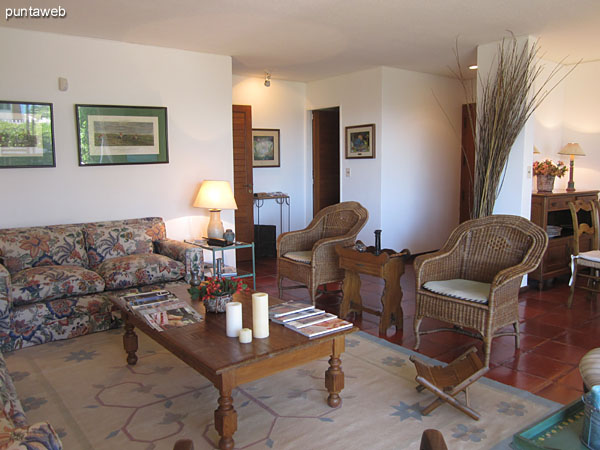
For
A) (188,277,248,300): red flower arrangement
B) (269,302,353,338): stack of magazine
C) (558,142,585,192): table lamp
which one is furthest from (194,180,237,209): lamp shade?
(558,142,585,192): table lamp

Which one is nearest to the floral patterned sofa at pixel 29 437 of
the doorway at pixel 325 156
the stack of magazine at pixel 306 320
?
the stack of magazine at pixel 306 320

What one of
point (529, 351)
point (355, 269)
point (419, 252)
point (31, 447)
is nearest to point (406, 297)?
point (355, 269)

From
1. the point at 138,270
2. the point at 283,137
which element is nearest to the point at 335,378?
the point at 138,270

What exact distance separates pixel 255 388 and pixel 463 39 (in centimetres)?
376

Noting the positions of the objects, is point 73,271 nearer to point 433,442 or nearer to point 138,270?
point 138,270

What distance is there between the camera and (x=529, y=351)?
337 centimetres

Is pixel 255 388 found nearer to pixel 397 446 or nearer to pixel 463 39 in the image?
pixel 397 446

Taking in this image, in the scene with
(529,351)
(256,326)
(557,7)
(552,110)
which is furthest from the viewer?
(552,110)

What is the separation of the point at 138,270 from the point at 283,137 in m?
3.54

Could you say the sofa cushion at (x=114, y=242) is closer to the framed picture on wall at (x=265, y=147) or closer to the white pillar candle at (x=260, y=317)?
the white pillar candle at (x=260, y=317)

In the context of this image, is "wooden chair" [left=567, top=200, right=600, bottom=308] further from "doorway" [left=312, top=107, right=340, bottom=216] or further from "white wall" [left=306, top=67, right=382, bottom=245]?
"doorway" [left=312, top=107, right=340, bottom=216]

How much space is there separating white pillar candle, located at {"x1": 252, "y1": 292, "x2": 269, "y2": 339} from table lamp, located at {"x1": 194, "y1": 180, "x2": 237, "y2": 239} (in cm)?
249

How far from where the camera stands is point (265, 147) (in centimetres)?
678

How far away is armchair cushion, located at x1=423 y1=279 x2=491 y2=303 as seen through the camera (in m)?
3.13
